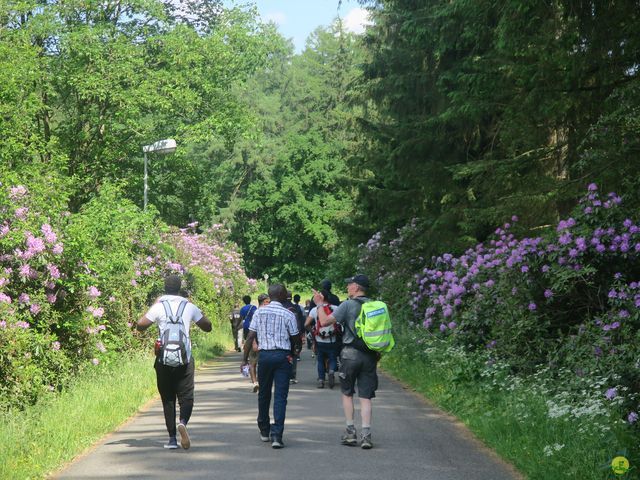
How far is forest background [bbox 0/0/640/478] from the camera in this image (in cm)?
1203

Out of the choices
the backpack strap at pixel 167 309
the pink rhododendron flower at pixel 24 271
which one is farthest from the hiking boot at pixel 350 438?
the pink rhododendron flower at pixel 24 271

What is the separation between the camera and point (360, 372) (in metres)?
10.2

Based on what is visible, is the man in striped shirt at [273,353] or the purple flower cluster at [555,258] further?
the purple flower cluster at [555,258]

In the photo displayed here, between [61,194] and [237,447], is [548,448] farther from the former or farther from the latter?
[61,194]

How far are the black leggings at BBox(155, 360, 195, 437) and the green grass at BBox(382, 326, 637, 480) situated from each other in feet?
10.7

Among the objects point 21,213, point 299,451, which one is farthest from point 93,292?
point 299,451

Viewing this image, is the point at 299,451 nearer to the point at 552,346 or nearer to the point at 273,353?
the point at 273,353

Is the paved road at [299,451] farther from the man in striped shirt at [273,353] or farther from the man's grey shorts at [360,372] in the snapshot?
the man's grey shorts at [360,372]

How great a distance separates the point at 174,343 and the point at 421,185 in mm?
12725

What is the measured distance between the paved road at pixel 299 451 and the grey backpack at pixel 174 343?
0.94m

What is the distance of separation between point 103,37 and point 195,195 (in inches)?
290

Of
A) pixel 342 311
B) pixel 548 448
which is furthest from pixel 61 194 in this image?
pixel 548 448

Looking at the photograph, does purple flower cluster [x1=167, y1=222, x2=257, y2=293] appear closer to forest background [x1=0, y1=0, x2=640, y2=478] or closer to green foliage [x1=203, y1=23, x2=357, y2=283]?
forest background [x1=0, y1=0, x2=640, y2=478]

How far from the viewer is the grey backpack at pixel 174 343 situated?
972 centimetres
